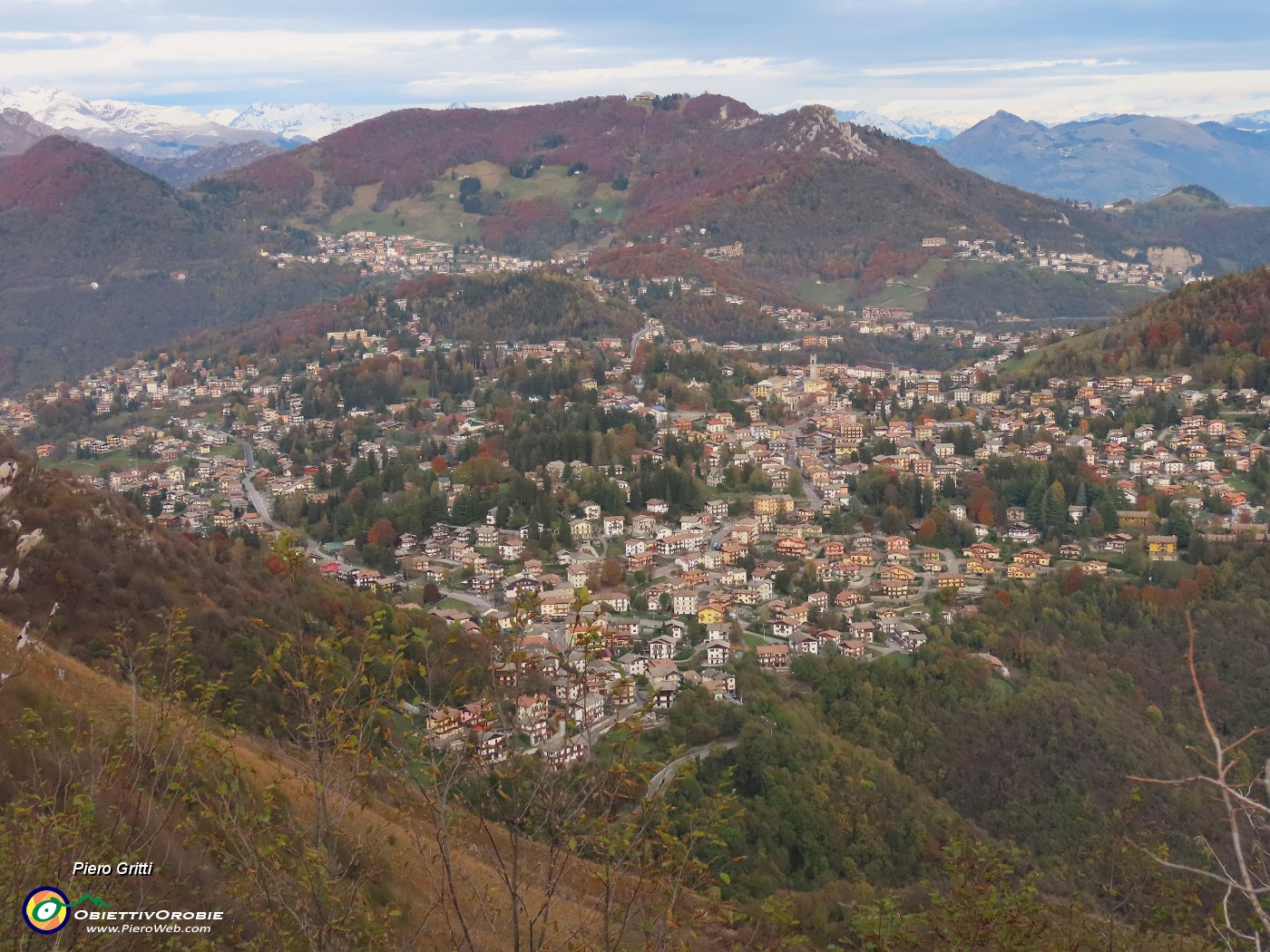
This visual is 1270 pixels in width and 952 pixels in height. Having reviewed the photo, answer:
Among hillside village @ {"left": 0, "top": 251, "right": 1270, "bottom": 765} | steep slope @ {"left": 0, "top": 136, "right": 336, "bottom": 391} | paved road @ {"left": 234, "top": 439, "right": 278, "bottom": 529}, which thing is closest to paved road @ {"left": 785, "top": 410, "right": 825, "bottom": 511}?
hillside village @ {"left": 0, "top": 251, "right": 1270, "bottom": 765}

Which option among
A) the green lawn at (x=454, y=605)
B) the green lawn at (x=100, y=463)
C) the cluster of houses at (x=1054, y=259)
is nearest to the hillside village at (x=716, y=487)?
the green lawn at (x=454, y=605)

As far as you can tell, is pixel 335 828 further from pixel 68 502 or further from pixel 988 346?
pixel 988 346

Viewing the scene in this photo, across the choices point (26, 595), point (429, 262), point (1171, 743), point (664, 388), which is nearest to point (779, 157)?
point (429, 262)

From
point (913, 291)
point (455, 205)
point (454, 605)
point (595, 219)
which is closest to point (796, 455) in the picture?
point (454, 605)

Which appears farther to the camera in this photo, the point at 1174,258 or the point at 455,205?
the point at 455,205

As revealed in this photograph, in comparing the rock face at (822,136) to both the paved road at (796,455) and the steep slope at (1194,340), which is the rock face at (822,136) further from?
the paved road at (796,455)

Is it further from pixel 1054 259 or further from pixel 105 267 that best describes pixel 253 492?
pixel 1054 259
